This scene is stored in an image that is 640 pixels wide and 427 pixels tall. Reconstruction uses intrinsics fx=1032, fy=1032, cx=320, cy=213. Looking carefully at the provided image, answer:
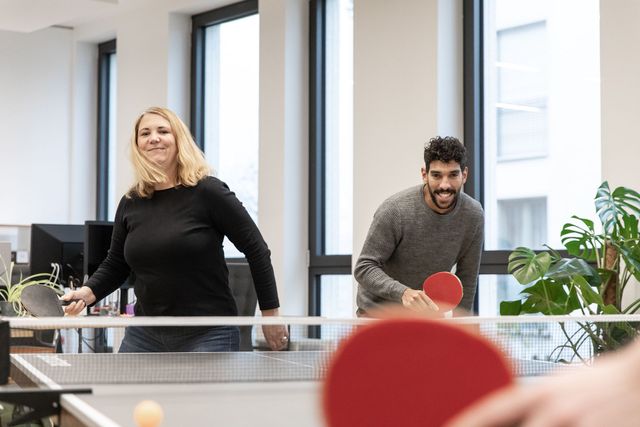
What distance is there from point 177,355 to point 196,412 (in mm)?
721

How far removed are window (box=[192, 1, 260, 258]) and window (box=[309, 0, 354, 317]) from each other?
2.26 ft

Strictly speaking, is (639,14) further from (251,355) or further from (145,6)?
(145,6)

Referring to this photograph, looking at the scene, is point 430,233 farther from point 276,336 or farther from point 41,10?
point 41,10

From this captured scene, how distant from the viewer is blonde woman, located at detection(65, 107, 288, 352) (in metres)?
2.89

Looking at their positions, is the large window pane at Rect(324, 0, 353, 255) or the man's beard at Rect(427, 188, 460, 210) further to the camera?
the large window pane at Rect(324, 0, 353, 255)

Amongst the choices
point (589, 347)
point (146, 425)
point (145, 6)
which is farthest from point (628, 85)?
point (145, 6)

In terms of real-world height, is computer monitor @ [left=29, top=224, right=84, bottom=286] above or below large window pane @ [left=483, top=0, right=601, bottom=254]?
below

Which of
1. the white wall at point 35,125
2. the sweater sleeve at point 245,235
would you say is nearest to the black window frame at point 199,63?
the white wall at point 35,125

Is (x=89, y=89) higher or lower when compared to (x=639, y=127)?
higher

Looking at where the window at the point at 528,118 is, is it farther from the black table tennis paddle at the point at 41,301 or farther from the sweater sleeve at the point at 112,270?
the black table tennis paddle at the point at 41,301

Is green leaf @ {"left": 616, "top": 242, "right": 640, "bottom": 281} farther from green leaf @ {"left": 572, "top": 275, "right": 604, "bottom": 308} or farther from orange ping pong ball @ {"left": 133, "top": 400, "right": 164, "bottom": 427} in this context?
orange ping pong ball @ {"left": 133, "top": 400, "right": 164, "bottom": 427}

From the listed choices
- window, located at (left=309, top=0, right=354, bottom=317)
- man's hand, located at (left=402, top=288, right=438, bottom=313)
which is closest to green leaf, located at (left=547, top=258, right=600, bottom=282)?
man's hand, located at (left=402, top=288, right=438, bottom=313)

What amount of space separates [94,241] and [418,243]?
2.12m

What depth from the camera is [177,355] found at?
A: 8.33ft
